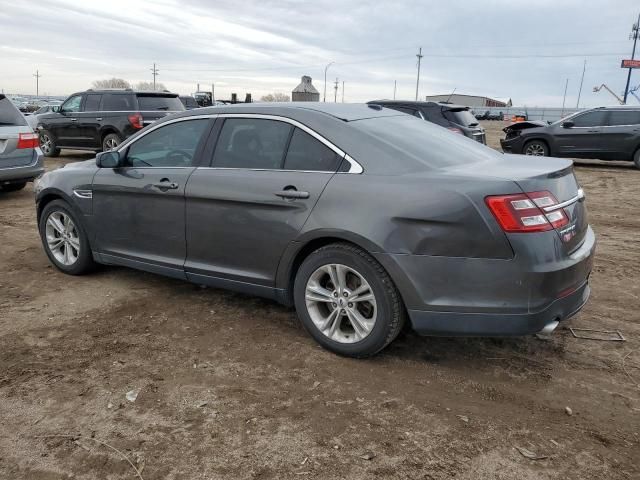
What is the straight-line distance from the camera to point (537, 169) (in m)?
3.35

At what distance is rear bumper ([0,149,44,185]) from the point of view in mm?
8297

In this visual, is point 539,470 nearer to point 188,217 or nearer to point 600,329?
point 600,329

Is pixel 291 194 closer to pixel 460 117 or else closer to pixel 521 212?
pixel 521 212

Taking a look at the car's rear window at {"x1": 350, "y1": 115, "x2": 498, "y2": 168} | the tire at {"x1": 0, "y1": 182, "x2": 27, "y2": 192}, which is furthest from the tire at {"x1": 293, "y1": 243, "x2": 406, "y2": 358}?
the tire at {"x1": 0, "y1": 182, "x2": 27, "y2": 192}

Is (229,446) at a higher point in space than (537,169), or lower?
lower

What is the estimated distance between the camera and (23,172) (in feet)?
27.8

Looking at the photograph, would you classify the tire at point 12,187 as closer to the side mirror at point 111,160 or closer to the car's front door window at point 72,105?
the car's front door window at point 72,105

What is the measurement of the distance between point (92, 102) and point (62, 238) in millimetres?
9534

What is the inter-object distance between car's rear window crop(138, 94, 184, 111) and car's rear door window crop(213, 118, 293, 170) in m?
9.82

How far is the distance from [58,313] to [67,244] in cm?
108

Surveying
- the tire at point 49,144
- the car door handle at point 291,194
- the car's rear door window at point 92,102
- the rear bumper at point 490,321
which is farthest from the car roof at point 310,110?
the tire at point 49,144

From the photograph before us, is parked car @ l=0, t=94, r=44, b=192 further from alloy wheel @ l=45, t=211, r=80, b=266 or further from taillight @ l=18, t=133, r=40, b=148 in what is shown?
alloy wheel @ l=45, t=211, r=80, b=266

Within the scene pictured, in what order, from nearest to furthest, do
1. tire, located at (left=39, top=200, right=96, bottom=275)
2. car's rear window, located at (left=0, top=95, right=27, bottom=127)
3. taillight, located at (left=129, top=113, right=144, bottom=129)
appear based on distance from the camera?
tire, located at (left=39, top=200, right=96, bottom=275) < car's rear window, located at (left=0, top=95, right=27, bottom=127) < taillight, located at (left=129, top=113, right=144, bottom=129)

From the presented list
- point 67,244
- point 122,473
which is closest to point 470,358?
point 122,473
